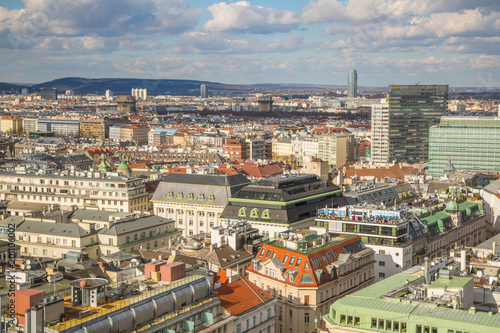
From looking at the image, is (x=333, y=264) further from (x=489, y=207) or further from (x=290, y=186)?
(x=489, y=207)

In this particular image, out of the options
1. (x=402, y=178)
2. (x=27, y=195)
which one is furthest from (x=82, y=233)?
(x=402, y=178)

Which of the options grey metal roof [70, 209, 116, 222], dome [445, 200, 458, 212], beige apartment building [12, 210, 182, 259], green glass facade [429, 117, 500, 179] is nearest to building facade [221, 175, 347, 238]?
beige apartment building [12, 210, 182, 259]

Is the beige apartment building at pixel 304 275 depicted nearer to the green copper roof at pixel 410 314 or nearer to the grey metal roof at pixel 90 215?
the green copper roof at pixel 410 314

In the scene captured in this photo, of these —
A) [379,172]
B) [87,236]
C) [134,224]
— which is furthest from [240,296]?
[379,172]

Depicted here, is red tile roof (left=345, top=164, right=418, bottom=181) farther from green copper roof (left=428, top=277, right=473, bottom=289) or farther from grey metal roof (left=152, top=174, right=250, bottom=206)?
green copper roof (left=428, top=277, right=473, bottom=289)

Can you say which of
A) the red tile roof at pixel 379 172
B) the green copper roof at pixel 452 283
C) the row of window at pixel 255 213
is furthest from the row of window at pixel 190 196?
the green copper roof at pixel 452 283

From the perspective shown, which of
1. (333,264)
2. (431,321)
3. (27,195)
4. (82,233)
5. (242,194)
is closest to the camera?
(431,321)

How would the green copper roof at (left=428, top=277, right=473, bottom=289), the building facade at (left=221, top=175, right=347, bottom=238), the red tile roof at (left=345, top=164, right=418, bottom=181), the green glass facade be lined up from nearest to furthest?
the green copper roof at (left=428, top=277, right=473, bottom=289) < the building facade at (left=221, top=175, right=347, bottom=238) < the red tile roof at (left=345, top=164, right=418, bottom=181) < the green glass facade
